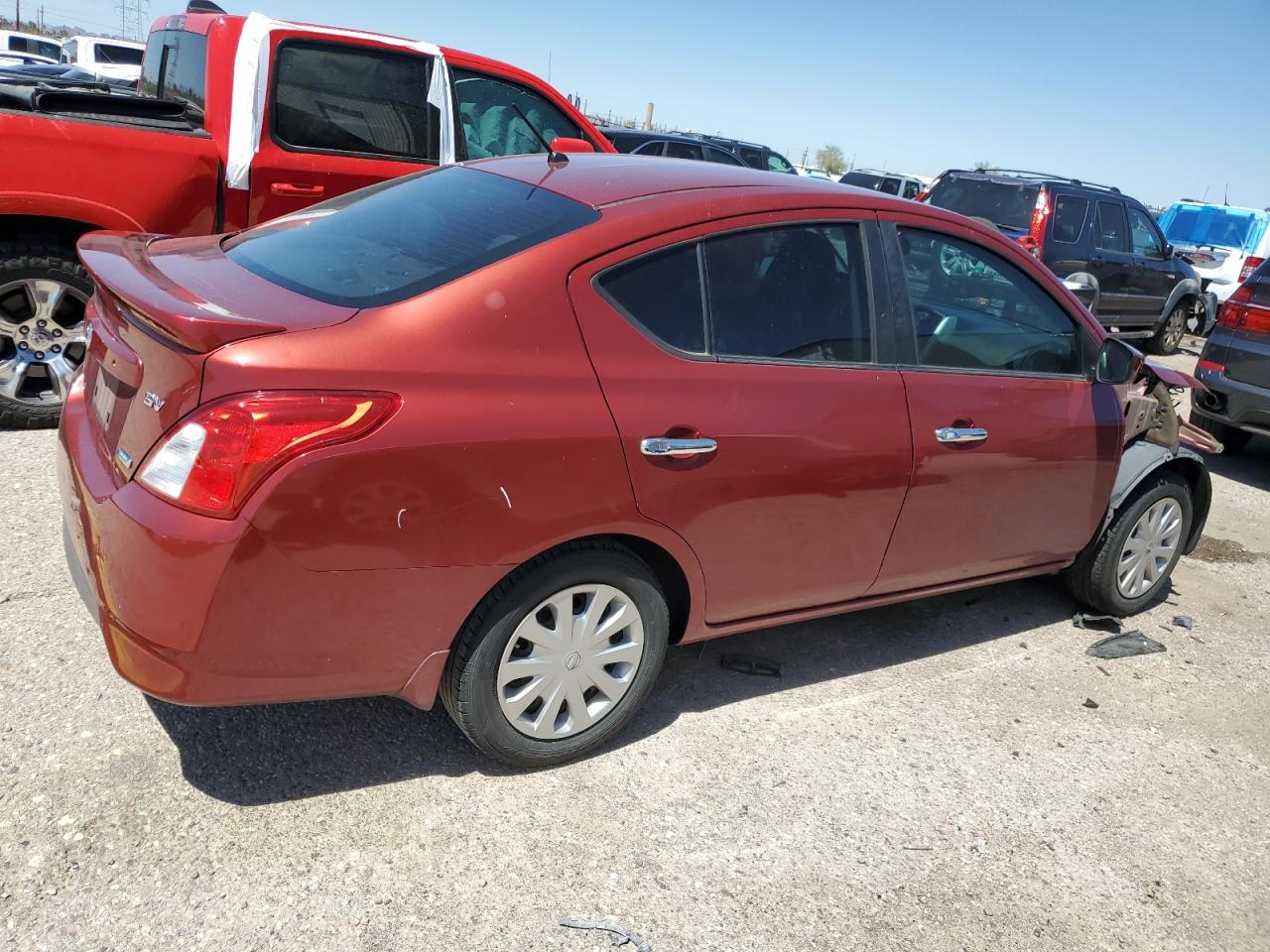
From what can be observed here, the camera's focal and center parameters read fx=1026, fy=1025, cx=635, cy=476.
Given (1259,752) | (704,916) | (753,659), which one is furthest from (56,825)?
(1259,752)

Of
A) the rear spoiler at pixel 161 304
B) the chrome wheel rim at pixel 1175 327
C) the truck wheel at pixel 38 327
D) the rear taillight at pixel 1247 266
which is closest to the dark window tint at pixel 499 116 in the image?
the truck wheel at pixel 38 327

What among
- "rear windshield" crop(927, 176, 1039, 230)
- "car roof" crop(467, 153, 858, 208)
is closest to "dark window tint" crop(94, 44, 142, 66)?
"rear windshield" crop(927, 176, 1039, 230)

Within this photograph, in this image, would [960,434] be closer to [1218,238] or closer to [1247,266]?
[1247,266]

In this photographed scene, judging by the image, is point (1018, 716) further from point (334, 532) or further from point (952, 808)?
point (334, 532)

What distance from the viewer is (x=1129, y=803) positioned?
3.32 metres

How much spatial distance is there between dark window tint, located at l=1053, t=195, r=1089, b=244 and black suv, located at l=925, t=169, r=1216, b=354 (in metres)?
0.01

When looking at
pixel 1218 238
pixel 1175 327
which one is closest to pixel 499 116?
pixel 1175 327

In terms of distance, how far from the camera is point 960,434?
353 centimetres

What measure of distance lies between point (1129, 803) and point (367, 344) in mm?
2771

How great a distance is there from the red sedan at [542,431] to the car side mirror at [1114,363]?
108mm

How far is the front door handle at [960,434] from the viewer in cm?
348

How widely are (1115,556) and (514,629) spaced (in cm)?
297

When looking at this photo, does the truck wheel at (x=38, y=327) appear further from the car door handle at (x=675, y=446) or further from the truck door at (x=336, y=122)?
the car door handle at (x=675, y=446)

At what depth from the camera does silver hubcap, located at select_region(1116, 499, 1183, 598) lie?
4547mm
